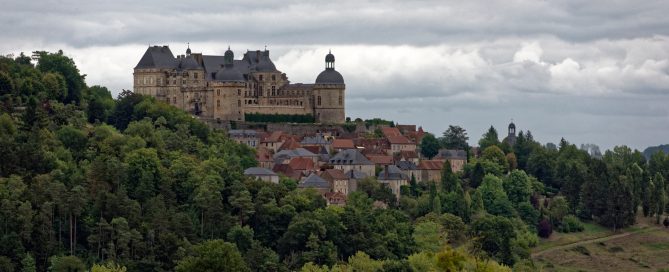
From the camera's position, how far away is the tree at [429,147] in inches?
5753

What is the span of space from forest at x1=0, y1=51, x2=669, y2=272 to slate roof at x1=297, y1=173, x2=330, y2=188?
2.21 meters

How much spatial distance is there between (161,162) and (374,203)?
17536 mm

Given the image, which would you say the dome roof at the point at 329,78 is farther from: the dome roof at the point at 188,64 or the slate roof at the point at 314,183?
the slate roof at the point at 314,183

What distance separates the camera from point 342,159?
435 feet

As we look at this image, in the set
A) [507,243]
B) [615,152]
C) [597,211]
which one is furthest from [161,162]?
[615,152]

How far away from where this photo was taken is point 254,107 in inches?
5664

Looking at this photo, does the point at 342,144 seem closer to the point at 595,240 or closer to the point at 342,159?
the point at 342,159

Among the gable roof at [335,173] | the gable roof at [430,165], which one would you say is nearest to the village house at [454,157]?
the gable roof at [430,165]

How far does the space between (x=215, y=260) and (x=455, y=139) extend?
6034 cm

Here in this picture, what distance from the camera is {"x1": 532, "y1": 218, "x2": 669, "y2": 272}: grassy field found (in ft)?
406

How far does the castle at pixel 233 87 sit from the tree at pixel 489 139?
1678 centimetres

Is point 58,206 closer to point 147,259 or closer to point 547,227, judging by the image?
point 147,259

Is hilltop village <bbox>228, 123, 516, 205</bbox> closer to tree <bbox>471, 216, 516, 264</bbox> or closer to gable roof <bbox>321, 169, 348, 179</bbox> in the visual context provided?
gable roof <bbox>321, 169, 348, 179</bbox>

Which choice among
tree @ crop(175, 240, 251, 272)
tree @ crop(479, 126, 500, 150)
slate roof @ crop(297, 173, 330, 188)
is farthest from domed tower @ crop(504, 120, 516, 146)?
tree @ crop(175, 240, 251, 272)
